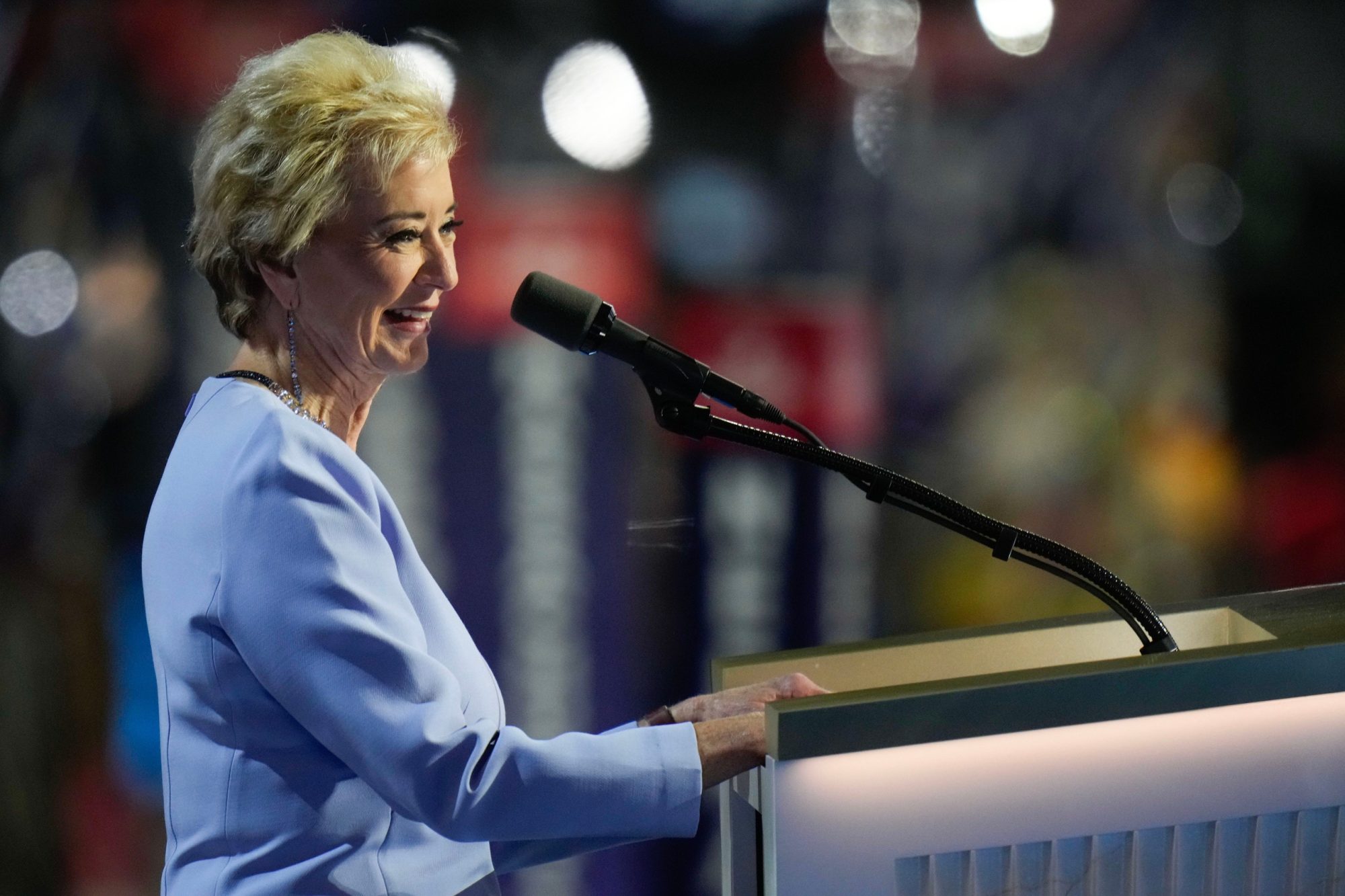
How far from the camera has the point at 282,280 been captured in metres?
1.48

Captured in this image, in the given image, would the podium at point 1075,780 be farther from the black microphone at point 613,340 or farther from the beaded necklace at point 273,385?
the beaded necklace at point 273,385

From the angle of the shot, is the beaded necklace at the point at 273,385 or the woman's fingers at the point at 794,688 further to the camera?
the beaded necklace at the point at 273,385

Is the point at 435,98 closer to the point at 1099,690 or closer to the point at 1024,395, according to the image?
the point at 1099,690

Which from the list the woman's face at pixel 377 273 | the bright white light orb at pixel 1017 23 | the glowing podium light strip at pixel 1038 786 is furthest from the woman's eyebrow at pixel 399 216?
the bright white light orb at pixel 1017 23

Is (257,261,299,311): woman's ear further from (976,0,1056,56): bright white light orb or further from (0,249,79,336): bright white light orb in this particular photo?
(976,0,1056,56): bright white light orb

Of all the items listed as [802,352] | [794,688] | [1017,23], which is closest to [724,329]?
[802,352]

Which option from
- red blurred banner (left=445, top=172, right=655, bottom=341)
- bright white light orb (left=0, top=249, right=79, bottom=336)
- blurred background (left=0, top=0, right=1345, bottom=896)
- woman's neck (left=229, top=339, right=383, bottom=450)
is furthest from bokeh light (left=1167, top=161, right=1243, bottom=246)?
bright white light orb (left=0, top=249, right=79, bottom=336)

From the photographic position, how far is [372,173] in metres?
1.45

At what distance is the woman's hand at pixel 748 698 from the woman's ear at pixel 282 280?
62 cm

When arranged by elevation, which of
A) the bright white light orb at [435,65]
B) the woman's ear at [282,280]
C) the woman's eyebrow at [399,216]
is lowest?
the woman's ear at [282,280]

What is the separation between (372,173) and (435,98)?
0.15 m

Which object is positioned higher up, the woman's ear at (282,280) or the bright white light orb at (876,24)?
the bright white light orb at (876,24)

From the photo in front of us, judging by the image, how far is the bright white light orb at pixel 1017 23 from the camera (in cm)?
275

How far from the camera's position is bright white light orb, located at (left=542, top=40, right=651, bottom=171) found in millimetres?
2580
